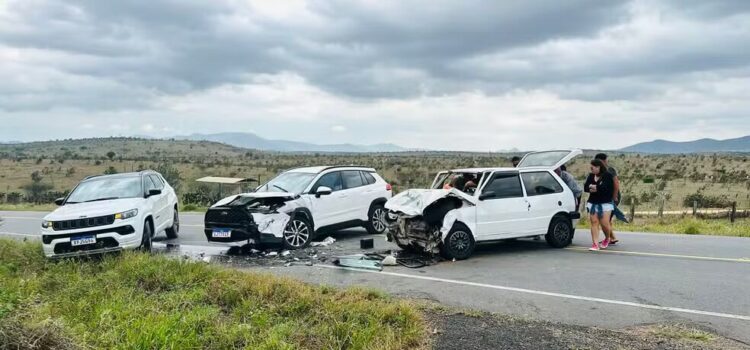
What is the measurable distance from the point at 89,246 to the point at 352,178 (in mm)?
5917

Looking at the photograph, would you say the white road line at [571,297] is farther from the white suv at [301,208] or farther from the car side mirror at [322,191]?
the car side mirror at [322,191]

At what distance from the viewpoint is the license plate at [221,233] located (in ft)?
37.4

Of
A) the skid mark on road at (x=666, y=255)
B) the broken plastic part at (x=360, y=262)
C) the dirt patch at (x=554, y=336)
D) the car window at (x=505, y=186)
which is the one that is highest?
the car window at (x=505, y=186)

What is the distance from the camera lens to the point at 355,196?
530 inches

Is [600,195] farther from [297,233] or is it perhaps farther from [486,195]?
[297,233]

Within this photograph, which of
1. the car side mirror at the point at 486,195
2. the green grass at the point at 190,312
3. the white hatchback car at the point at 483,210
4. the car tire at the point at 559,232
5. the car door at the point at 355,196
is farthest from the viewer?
the car door at the point at 355,196

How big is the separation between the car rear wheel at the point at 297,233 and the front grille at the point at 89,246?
322 centimetres

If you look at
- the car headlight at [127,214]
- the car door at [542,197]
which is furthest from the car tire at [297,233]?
the car door at [542,197]

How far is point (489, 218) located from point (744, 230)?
29.8ft

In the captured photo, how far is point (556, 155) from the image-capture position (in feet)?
42.1

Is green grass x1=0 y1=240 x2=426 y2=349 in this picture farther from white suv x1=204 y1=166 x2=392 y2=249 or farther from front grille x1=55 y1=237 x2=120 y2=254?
white suv x1=204 y1=166 x2=392 y2=249

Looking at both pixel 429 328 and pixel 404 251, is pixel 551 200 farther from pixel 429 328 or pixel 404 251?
pixel 429 328

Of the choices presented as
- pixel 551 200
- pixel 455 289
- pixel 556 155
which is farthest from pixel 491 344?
pixel 556 155

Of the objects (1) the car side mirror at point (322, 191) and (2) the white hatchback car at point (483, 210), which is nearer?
(2) the white hatchback car at point (483, 210)
